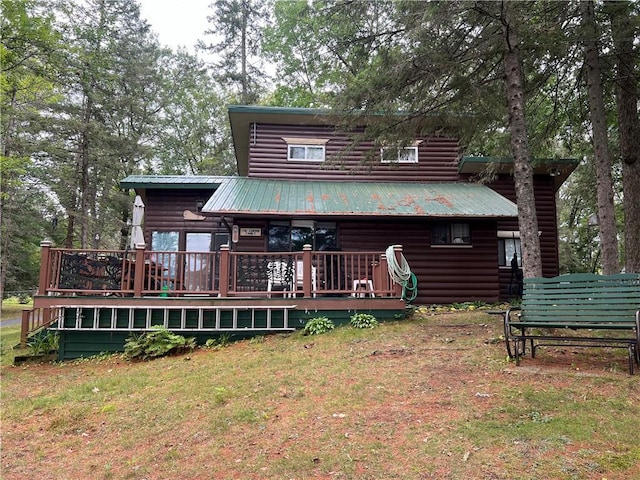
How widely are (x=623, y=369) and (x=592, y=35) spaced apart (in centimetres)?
612

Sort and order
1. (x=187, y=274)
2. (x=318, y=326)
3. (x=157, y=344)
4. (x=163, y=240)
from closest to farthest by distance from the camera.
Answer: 1. (x=157, y=344)
2. (x=318, y=326)
3. (x=187, y=274)
4. (x=163, y=240)

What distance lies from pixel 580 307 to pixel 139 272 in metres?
6.85

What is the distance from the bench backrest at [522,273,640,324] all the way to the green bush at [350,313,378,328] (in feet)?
9.06

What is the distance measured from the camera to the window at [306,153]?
12781 millimetres

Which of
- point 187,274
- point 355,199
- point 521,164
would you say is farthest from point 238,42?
point 521,164

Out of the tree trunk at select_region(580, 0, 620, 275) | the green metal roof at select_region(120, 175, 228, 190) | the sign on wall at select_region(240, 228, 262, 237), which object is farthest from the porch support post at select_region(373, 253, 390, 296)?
the green metal roof at select_region(120, 175, 228, 190)

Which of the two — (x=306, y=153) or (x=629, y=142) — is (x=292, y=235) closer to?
(x=306, y=153)

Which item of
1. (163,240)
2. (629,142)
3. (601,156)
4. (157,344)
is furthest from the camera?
(163,240)

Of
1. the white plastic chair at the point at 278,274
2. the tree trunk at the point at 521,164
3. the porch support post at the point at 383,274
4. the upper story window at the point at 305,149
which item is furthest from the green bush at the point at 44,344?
the tree trunk at the point at 521,164

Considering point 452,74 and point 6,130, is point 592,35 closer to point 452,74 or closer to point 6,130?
point 452,74

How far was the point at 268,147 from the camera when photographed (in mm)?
12727

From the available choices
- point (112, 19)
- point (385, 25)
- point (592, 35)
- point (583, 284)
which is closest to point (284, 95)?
point (112, 19)

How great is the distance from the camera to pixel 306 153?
1285cm

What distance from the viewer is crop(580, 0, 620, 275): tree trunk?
7.18m
